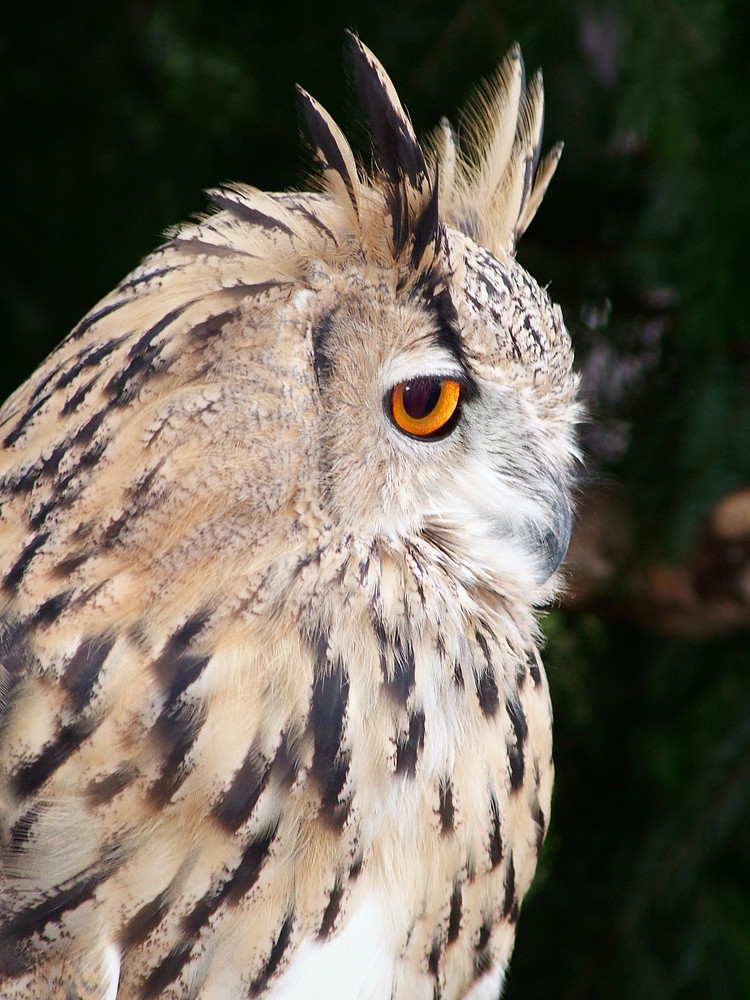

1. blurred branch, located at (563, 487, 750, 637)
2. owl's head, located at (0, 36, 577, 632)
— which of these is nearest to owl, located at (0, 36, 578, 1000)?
owl's head, located at (0, 36, 577, 632)

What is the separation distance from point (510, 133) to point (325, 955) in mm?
1078

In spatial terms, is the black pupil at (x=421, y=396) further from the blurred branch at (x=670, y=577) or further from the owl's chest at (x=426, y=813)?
the blurred branch at (x=670, y=577)

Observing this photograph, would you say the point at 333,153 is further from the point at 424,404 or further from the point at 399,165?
the point at 424,404

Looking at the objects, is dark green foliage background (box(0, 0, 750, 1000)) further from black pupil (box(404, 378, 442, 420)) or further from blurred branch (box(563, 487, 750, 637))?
black pupil (box(404, 378, 442, 420))

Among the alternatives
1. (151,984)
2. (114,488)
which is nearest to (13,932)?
(151,984)

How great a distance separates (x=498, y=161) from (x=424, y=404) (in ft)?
1.55

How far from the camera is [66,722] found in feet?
3.39

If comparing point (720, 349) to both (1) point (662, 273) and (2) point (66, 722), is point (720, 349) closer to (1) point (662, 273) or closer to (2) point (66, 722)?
(1) point (662, 273)

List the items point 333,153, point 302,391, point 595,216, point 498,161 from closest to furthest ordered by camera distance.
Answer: point 302,391
point 333,153
point 498,161
point 595,216

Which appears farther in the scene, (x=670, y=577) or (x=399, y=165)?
(x=670, y=577)

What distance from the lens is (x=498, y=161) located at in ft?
4.62


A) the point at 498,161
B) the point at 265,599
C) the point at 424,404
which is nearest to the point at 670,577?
the point at 498,161

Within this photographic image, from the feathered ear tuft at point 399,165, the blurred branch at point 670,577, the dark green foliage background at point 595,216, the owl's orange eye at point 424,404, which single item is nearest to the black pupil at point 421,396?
the owl's orange eye at point 424,404

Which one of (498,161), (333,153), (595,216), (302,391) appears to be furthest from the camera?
(595,216)
